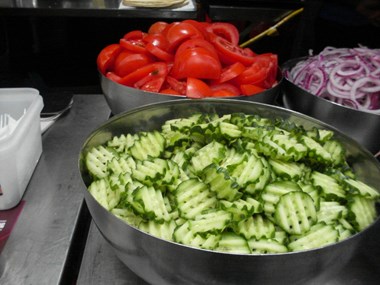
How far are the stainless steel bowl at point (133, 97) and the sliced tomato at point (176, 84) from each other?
9cm

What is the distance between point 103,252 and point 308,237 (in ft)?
1.43

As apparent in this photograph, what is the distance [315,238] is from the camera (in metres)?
0.64

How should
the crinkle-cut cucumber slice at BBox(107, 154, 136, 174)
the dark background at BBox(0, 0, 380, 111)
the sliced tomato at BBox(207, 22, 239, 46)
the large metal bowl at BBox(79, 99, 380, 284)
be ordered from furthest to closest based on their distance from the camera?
the dark background at BBox(0, 0, 380, 111) < the sliced tomato at BBox(207, 22, 239, 46) < the crinkle-cut cucumber slice at BBox(107, 154, 136, 174) < the large metal bowl at BBox(79, 99, 380, 284)

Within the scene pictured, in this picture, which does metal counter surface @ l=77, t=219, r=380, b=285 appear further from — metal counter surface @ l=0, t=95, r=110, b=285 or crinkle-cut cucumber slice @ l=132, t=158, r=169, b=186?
crinkle-cut cucumber slice @ l=132, t=158, r=169, b=186

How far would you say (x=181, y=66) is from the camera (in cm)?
111

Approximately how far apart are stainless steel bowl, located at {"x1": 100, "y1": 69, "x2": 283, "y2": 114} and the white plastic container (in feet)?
0.65

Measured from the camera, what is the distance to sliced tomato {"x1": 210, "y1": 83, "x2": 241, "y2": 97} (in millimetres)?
1110

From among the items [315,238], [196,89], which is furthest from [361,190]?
[196,89]

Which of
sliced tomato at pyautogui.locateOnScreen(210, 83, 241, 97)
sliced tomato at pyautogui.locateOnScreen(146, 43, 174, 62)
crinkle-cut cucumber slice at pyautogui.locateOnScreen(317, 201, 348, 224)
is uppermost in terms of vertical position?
sliced tomato at pyautogui.locateOnScreen(146, 43, 174, 62)

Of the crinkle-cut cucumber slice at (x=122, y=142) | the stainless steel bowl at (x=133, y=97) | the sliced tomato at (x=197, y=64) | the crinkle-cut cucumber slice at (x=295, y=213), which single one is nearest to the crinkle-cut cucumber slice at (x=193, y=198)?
the crinkle-cut cucumber slice at (x=295, y=213)

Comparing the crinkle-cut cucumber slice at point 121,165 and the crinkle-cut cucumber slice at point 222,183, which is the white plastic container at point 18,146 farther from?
the crinkle-cut cucumber slice at point 222,183

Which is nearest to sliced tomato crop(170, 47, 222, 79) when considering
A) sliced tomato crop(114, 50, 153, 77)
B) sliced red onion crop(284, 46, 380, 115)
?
sliced tomato crop(114, 50, 153, 77)

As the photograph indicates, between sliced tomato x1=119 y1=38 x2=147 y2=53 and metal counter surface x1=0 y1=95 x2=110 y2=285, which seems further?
sliced tomato x1=119 y1=38 x2=147 y2=53

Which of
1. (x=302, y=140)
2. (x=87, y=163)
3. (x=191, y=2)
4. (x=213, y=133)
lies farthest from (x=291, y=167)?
(x=191, y=2)
